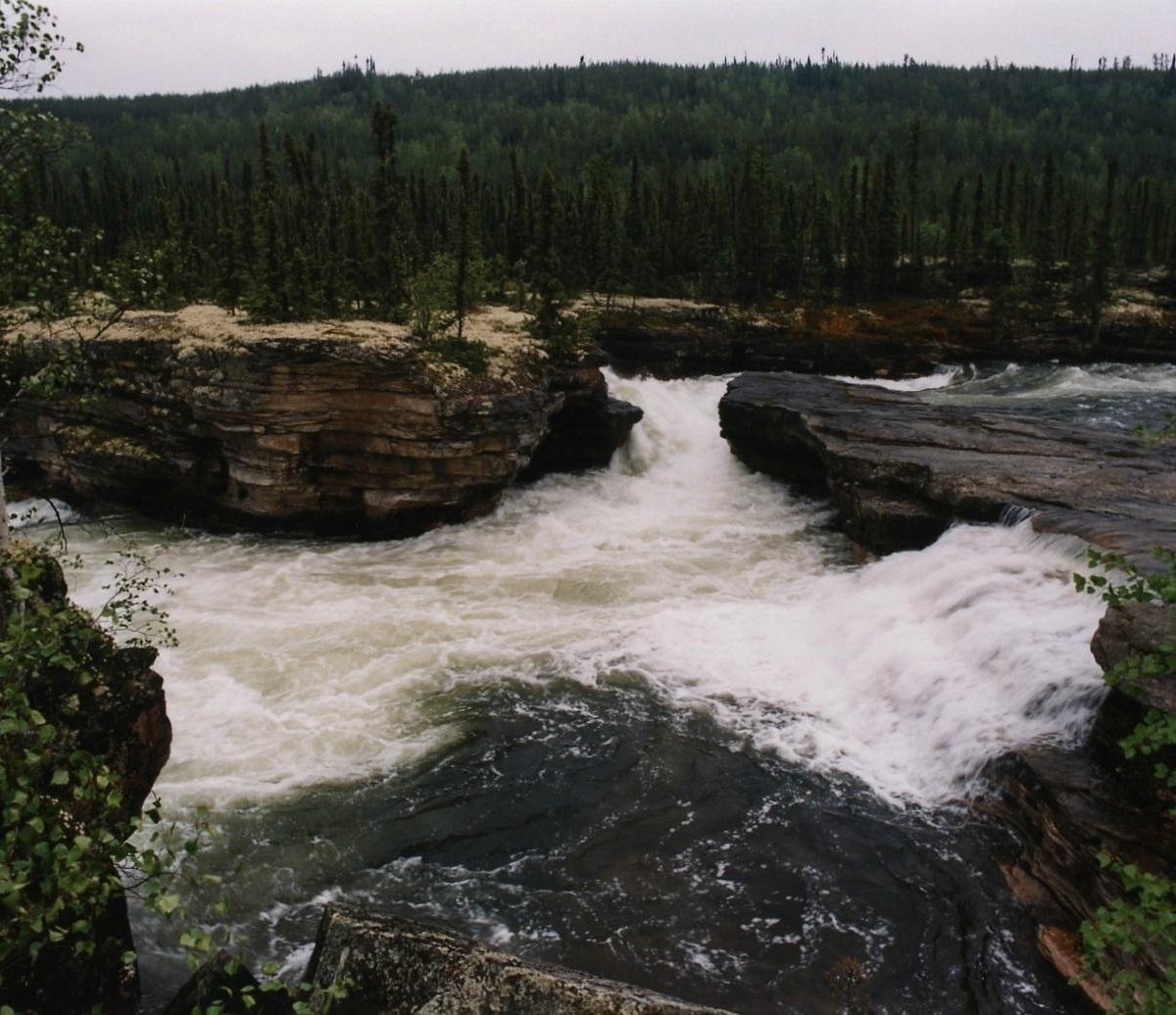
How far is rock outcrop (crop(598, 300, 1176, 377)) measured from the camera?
52.8 meters

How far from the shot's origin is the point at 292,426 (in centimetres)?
2359

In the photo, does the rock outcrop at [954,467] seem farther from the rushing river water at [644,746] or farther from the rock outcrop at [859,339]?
the rock outcrop at [859,339]

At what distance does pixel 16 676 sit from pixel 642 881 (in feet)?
26.2

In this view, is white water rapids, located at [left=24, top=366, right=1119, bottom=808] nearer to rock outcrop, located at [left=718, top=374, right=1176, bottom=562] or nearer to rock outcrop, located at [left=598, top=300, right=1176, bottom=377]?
rock outcrop, located at [left=718, top=374, right=1176, bottom=562]

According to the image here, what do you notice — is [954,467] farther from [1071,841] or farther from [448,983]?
[448,983]

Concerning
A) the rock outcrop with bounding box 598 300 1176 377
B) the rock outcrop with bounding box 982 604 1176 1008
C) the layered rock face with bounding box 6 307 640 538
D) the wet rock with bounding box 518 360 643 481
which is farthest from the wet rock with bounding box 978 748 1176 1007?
the rock outcrop with bounding box 598 300 1176 377

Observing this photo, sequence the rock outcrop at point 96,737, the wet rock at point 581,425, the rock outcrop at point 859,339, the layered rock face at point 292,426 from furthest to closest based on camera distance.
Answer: the rock outcrop at point 859,339 < the wet rock at point 581,425 < the layered rock face at point 292,426 < the rock outcrop at point 96,737

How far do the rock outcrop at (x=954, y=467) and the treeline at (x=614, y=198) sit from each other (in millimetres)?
11099

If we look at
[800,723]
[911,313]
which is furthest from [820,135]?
[800,723]

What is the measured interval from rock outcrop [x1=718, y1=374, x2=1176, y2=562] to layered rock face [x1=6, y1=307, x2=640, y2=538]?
870 cm

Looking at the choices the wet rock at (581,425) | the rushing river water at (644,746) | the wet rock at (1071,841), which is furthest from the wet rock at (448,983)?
the wet rock at (581,425)

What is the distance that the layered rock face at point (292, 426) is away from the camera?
76.8ft

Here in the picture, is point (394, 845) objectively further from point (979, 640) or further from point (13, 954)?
point (979, 640)

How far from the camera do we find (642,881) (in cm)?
1132
